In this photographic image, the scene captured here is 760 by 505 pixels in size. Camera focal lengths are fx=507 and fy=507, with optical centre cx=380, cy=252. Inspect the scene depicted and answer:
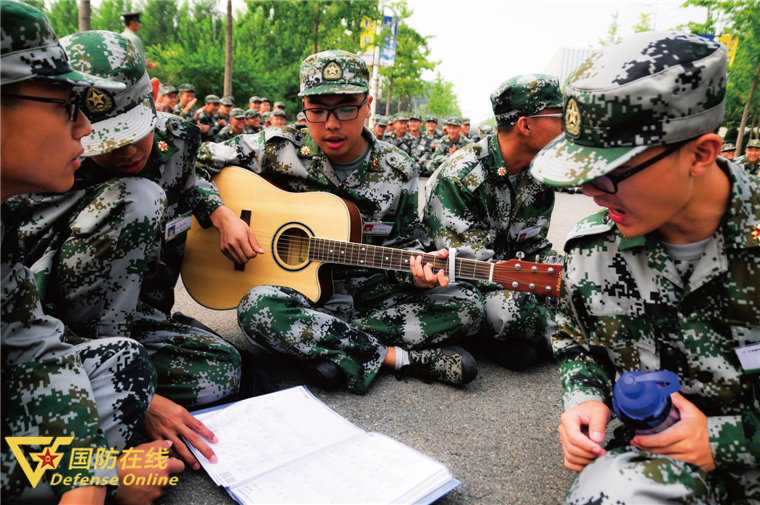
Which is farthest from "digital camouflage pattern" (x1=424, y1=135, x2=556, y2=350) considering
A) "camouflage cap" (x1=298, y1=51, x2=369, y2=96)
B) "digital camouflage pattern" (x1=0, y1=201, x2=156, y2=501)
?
"digital camouflage pattern" (x1=0, y1=201, x2=156, y2=501)

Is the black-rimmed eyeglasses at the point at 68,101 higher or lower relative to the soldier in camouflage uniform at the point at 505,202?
higher

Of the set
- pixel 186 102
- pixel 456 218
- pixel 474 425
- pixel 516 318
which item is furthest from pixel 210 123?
pixel 474 425

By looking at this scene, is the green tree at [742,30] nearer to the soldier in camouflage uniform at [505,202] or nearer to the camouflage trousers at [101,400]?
the soldier in camouflage uniform at [505,202]

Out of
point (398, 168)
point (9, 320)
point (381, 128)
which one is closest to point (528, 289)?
point (398, 168)

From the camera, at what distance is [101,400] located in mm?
1435

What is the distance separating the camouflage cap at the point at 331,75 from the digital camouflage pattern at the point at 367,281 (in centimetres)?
35

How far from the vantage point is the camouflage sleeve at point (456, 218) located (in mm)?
2782

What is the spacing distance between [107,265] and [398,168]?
5.49 ft

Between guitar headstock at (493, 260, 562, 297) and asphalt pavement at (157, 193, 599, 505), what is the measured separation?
52cm

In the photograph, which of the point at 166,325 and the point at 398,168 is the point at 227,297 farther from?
the point at 398,168

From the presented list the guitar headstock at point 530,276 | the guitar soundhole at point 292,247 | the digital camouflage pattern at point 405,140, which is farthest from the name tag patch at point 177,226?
the digital camouflage pattern at point 405,140

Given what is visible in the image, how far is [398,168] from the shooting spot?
2945 mm

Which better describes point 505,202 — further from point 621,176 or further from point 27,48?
point 27,48

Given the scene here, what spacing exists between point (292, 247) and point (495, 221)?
121 cm
